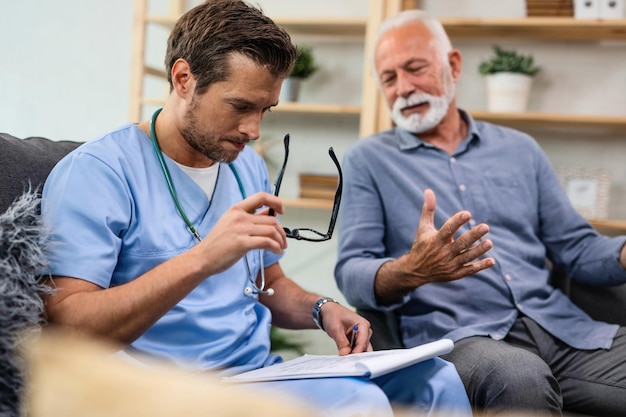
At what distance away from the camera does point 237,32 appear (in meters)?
1.35

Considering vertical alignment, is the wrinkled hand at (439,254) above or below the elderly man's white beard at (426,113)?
below

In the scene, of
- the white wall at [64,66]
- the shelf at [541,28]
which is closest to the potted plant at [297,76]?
the shelf at [541,28]

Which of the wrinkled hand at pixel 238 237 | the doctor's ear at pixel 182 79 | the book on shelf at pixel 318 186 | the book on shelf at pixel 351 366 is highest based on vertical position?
the doctor's ear at pixel 182 79

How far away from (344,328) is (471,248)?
0.38 m

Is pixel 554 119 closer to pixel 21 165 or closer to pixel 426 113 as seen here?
pixel 426 113

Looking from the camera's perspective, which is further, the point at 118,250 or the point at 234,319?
the point at 234,319

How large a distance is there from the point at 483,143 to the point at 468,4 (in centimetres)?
132

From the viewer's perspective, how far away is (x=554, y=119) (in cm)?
290

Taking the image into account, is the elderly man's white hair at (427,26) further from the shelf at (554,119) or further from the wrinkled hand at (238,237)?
the wrinkled hand at (238,237)

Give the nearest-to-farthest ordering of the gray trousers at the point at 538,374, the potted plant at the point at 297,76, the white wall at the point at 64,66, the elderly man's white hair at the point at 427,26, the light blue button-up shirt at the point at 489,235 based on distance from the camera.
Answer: the gray trousers at the point at 538,374, the light blue button-up shirt at the point at 489,235, the elderly man's white hair at the point at 427,26, the potted plant at the point at 297,76, the white wall at the point at 64,66

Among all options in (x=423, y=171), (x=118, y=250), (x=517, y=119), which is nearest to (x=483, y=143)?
(x=423, y=171)

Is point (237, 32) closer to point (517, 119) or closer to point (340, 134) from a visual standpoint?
point (517, 119)

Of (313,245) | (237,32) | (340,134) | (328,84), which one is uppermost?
(237,32)

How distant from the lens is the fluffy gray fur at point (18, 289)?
904mm
